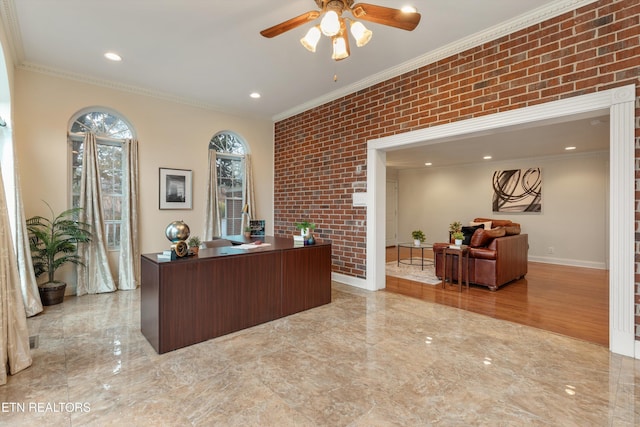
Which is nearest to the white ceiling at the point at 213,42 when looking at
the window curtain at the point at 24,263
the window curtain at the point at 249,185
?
the window curtain at the point at 249,185

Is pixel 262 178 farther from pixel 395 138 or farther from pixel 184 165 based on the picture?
pixel 395 138

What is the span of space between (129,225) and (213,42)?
2802 millimetres

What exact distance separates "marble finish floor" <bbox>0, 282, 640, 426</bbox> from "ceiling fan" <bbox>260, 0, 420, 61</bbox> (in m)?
2.34

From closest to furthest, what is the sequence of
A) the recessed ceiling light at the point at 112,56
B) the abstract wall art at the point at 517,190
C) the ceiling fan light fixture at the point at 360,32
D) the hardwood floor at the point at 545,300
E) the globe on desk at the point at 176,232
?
1. the ceiling fan light fixture at the point at 360,32
2. the globe on desk at the point at 176,232
3. the hardwood floor at the point at 545,300
4. the recessed ceiling light at the point at 112,56
5. the abstract wall art at the point at 517,190

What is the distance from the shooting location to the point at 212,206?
5.20 metres

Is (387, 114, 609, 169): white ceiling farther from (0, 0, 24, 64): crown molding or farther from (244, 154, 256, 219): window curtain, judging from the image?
(0, 0, 24, 64): crown molding

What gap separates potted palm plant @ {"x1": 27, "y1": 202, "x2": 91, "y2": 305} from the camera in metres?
3.61

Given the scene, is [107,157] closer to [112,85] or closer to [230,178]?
[112,85]

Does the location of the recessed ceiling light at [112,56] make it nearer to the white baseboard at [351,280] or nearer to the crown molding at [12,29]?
the crown molding at [12,29]

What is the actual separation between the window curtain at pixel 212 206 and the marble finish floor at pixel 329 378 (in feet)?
7.45

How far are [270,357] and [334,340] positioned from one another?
0.60 metres

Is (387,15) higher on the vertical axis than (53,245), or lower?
higher

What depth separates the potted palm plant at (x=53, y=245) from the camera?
3.61 meters

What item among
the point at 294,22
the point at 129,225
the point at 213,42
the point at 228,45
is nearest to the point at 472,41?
the point at 294,22
